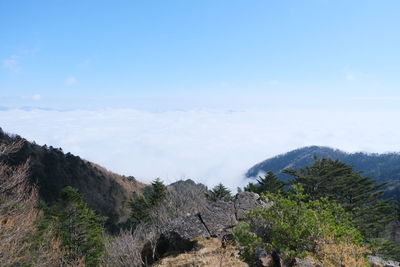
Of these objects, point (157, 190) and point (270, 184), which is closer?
point (270, 184)

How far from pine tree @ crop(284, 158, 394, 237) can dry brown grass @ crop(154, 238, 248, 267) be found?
19756 millimetres

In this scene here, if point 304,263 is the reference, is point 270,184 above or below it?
below

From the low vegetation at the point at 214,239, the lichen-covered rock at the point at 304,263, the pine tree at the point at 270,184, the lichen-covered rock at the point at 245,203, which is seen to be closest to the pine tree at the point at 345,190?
the low vegetation at the point at 214,239

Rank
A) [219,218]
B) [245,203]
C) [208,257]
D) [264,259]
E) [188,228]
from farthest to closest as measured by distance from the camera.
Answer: [245,203], [219,218], [188,228], [208,257], [264,259]

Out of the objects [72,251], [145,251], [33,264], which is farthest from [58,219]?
[145,251]

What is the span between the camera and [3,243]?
11414 millimetres

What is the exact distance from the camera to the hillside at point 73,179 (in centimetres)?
9169

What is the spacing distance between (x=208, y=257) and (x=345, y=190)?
27283mm

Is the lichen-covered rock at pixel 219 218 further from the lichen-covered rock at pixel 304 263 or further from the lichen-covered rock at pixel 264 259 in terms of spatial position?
the lichen-covered rock at pixel 304 263

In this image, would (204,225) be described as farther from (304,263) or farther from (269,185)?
(269,185)

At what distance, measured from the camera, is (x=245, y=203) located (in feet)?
51.0

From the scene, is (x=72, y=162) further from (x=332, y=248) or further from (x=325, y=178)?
(x=332, y=248)

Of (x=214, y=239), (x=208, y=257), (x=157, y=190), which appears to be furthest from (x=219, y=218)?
(x=157, y=190)

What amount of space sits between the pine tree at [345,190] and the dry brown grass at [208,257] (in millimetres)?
19756
